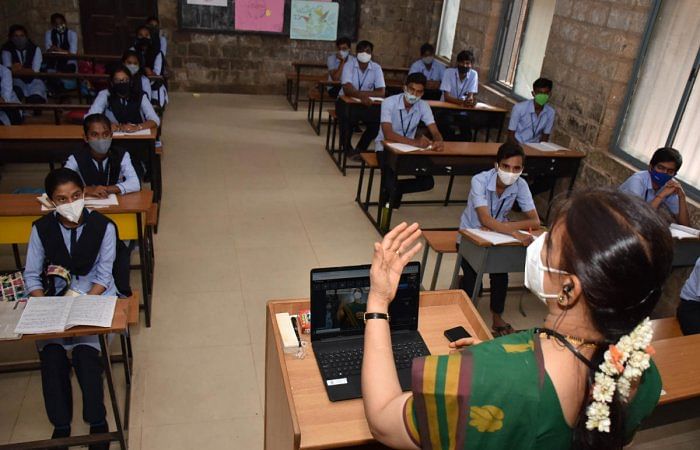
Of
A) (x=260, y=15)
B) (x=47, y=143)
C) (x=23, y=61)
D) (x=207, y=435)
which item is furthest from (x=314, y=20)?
(x=207, y=435)

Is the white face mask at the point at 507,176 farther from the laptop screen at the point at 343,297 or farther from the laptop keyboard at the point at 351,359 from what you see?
the laptop keyboard at the point at 351,359

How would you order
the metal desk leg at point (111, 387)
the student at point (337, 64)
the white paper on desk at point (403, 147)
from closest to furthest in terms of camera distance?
1. the metal desk leg at point (111, 387)
2. the white paper on desk at point (403, 147)
3. the student at point (337, 64)

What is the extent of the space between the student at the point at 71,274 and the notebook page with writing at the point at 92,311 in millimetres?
399

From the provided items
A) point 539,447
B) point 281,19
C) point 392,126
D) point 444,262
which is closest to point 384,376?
point 539,447

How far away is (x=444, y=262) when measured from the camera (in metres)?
4.93

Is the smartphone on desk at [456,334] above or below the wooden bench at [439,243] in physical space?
above

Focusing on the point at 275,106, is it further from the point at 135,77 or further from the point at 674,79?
the point at 674,79

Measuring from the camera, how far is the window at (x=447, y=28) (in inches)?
368

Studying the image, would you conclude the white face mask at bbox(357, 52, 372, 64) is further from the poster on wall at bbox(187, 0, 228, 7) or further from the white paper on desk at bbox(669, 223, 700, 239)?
the white paper on desk at bbox(669, 223, 700, 239)

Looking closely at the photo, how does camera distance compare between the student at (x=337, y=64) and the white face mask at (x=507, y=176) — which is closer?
the white face mask at (x=507, y=176)

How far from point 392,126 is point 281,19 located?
5.28 meters

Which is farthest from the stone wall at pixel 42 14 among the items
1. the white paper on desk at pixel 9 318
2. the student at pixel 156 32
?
the white paper on desk at pixel 9 318

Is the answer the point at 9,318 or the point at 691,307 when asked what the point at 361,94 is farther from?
the point at 9,318

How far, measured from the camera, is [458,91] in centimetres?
760
